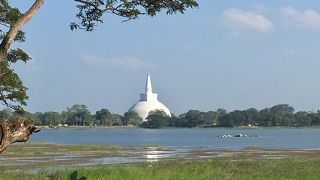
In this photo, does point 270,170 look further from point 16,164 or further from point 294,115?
point 294,115

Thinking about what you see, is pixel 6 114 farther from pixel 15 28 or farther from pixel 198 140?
pixel 198 140

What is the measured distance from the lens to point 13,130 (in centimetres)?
952

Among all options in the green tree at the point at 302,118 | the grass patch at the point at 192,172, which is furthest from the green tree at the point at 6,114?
the green tree at the point at 302,118

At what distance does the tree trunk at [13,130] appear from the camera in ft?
31.0

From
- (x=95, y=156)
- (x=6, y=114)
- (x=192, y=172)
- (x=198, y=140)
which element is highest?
(x=198, y=140)

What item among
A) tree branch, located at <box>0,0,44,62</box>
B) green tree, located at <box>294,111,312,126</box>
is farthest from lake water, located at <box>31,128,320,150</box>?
green tree, located at <box>294,111,312,126</box>

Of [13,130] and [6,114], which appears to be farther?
[6,114]

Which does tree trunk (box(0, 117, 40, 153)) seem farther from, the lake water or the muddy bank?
the lake water

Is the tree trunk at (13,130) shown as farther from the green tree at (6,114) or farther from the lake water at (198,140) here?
the lake water at (198,140)

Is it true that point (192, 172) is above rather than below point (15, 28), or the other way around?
below

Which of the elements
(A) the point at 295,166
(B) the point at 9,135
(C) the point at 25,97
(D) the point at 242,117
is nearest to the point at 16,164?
(C) the point at 25,97

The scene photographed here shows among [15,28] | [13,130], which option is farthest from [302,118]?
[13,130]

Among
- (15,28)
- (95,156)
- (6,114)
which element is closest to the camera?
(15,28)

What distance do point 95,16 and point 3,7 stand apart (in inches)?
340
